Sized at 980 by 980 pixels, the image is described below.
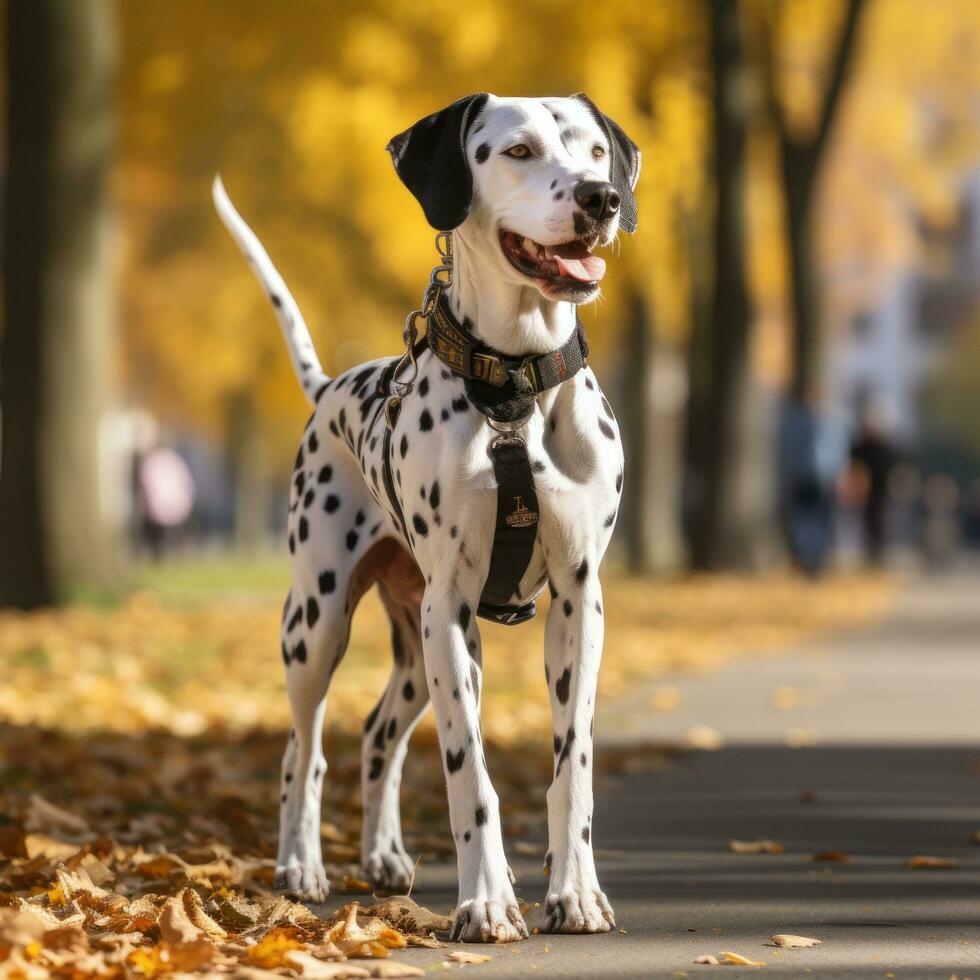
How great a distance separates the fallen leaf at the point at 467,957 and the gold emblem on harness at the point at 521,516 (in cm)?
107

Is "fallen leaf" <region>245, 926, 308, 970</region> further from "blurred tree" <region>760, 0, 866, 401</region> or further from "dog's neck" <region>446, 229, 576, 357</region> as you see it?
"blurred tree" <region>760, 0, 866, 401</region>

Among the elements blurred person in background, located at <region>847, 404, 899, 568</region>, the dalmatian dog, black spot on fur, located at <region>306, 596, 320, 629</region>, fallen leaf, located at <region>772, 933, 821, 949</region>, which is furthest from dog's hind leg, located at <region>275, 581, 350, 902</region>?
blurred person in background, located at <region>847, 404, 899, 568</region>

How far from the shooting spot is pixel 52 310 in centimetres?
1528

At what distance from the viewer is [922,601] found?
21.4 m

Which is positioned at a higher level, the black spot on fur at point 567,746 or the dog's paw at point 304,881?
the black spot on fur at point 567,746

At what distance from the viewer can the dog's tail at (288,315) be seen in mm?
6336

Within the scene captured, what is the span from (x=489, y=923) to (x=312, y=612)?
1.39m

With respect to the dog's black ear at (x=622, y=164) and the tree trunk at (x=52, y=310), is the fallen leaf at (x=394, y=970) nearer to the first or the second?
the dog's black ear at (x=622, y=164)

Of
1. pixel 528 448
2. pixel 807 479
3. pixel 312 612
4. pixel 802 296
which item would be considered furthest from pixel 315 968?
pixel 802 296

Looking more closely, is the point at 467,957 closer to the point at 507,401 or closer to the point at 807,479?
the point at 507,401

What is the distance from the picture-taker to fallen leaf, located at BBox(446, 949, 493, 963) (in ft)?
15.0

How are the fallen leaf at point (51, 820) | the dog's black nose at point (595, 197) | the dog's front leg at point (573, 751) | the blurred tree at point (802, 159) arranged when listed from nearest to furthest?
the dog's black nose at point (595, 197), the dog's front leg at point (573, 751), the fallen leaf at point (51, 820), the blurred tree at point (802, 159)

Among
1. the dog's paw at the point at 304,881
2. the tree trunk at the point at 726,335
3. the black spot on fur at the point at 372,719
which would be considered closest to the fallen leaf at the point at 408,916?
the dog's paw at the point at 304,881

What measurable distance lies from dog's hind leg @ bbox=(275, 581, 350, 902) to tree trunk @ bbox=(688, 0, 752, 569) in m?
17.8
